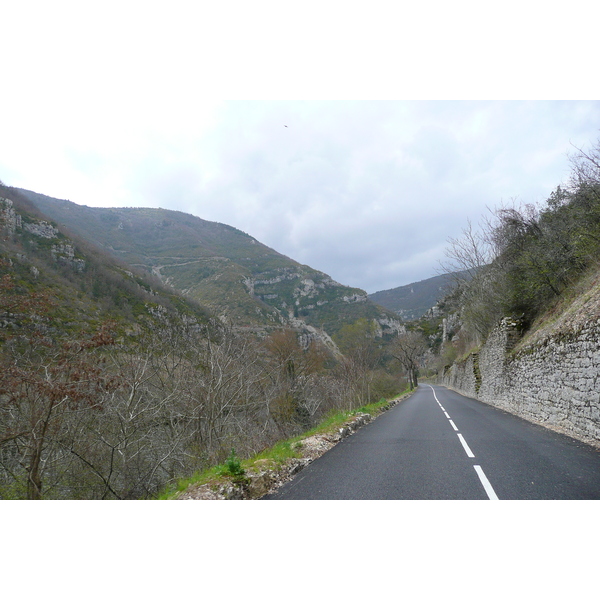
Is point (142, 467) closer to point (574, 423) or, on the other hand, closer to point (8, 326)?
point (8, 326)

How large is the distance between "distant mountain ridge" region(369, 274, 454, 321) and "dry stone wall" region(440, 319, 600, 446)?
130 metres

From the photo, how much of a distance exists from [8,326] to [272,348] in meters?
18.0

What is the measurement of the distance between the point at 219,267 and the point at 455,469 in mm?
88477

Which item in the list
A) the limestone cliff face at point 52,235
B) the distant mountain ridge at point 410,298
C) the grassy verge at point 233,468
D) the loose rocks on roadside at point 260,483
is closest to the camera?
the loose rocks on roadside at point 260,483

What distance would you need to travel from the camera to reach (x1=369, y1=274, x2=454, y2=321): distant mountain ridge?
149125 millimetres

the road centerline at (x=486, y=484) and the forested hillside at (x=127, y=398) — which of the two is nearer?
the road centerline at (x=486, y=484)

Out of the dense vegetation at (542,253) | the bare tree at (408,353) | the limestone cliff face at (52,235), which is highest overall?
the limestone cliff face at (52,235)

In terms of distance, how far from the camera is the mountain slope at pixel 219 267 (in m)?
77.8

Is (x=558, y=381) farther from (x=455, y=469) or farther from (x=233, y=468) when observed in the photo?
(x=233, y=468)

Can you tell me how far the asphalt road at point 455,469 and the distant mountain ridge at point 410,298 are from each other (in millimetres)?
137521

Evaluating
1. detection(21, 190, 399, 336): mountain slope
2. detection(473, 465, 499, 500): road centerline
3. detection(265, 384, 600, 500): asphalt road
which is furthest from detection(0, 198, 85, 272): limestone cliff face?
detection(473, 465, 499, 500): road centerline

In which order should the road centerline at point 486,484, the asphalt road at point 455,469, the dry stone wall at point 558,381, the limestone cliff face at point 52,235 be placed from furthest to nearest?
the limestone cliff face at point 52,235
the dry stone wall at point 558,381
the asphalt road at point 455,469
the road centerline at point 486,484

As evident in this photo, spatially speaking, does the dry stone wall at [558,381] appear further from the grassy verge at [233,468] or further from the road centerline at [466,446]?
the grassy verge at [233,468]

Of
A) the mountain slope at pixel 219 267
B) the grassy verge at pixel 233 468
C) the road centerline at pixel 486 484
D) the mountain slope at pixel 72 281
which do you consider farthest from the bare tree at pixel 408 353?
the road centerline at pixel 486 484
